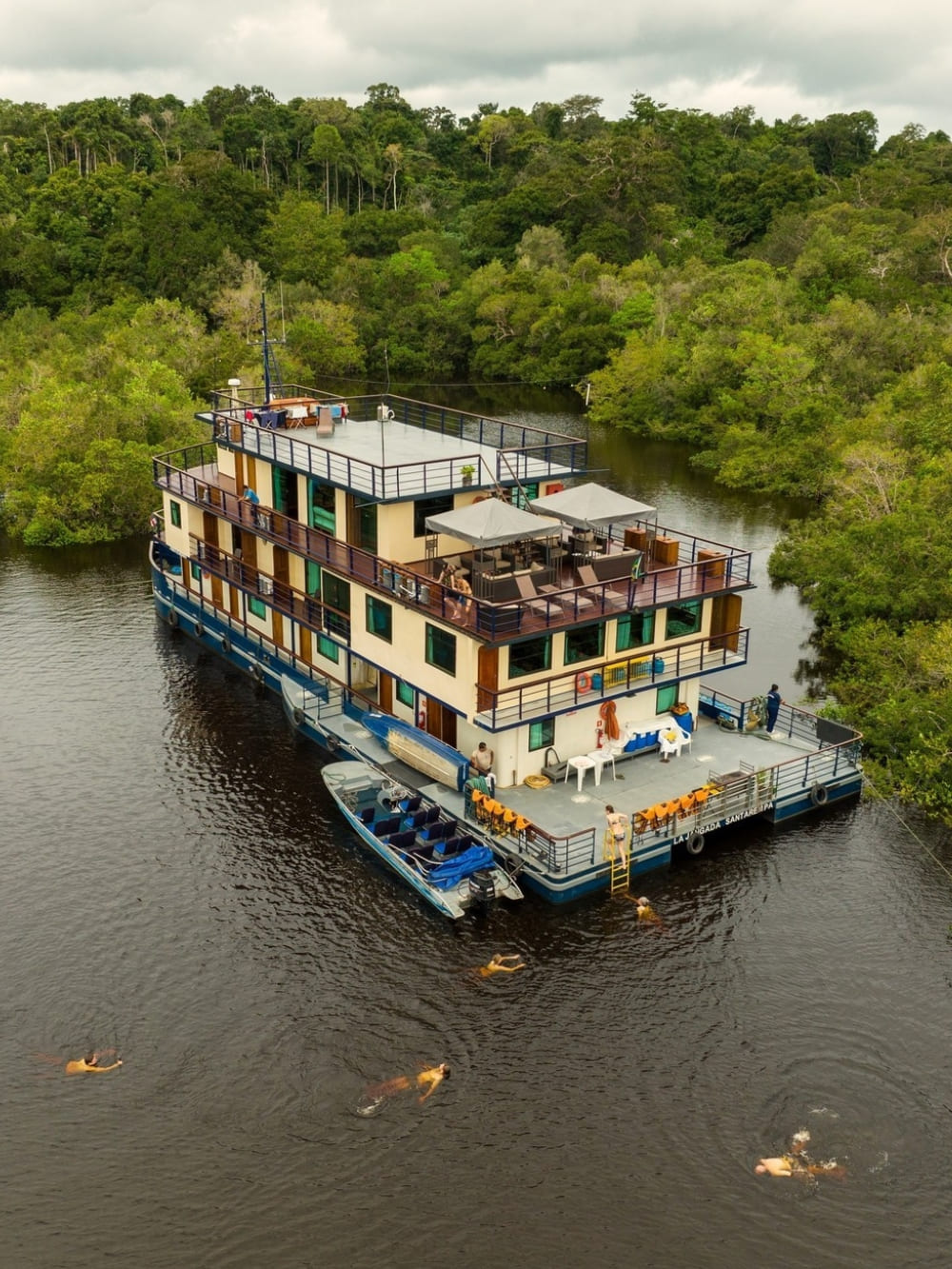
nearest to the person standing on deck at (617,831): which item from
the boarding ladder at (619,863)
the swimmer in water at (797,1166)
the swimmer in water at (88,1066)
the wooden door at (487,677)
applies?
the boarding ladder at (619,863)

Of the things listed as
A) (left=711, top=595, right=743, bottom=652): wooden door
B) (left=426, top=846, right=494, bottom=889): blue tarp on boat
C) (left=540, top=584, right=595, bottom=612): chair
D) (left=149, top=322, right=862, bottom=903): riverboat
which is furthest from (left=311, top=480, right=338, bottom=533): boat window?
(left=426, top=846, right=494, bottom=889): blue tarp on boat

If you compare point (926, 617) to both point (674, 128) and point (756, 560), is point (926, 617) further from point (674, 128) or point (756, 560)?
point (674, 128)

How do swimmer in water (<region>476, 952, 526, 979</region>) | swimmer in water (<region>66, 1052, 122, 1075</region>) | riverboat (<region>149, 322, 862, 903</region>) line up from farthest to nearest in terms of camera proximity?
1. riverboat (<region>149, 322, 862, 903</region>)
2. swimmer in water (<region>476, 952, 526, 979</region>)
3. swimmer in water (<region>66, 1052, 122, 1075</region>)

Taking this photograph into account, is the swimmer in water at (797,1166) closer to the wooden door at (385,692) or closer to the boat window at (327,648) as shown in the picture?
the wooden door at (385,692)

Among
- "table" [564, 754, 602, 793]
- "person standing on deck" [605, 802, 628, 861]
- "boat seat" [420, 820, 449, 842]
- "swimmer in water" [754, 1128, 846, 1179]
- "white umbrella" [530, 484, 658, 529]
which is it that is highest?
"white umbrella" [530, 484, 658, 529]

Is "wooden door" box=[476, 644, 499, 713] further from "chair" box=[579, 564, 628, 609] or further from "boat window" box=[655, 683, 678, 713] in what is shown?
"boat window" box=[655, 683, 678, 713]

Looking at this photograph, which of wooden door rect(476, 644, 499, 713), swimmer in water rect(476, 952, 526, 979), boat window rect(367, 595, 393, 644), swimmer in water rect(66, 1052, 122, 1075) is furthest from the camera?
boat window rect(367, 595, 393, 644)

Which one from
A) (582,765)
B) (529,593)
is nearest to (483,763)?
(582,765)
